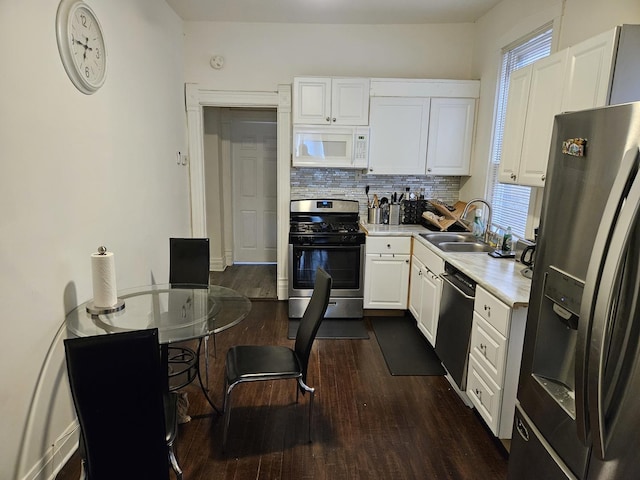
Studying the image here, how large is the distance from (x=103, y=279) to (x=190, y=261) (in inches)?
35.9

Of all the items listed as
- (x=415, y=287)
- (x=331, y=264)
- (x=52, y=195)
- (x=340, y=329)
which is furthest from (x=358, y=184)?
(x=52, y=195)

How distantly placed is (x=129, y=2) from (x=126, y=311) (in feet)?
6.76

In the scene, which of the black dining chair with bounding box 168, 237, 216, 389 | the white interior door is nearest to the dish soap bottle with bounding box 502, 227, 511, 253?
the black dining chair with bounding box 168, 237, 216, 389

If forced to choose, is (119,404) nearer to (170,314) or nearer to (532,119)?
(170,314)

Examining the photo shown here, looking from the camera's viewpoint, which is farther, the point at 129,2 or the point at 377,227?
the point at 377,227

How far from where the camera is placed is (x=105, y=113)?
2.37 metres

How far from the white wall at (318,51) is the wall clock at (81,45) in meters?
1.78

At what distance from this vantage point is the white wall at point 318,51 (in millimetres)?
3924

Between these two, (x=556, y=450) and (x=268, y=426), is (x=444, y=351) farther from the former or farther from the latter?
(x=556, y=450)

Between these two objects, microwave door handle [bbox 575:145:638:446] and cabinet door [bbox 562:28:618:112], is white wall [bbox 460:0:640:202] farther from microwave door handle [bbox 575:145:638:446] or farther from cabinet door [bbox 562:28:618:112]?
microwave door handle [bbox 575:145:638:446]

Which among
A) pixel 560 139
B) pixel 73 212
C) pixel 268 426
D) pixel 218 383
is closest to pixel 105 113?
pixel 73 212

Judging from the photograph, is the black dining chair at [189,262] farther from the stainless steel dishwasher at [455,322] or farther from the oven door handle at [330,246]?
the stainless steel dishwasher at [455,322]

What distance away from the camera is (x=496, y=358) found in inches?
83.0

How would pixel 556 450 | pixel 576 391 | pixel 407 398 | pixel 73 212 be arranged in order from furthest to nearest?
1. pixel 407 398
2. pixel 73 212
3. pixel 556 450
4. pixel 576 391
